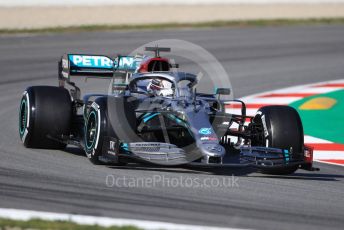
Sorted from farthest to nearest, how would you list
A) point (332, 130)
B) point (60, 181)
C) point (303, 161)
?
1. point (332, 130)
2. point (303, 161)
3. point (60, 181)

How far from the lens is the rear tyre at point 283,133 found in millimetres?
10648

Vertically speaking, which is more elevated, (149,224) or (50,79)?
(50,79)

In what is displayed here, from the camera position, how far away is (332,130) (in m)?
14.2

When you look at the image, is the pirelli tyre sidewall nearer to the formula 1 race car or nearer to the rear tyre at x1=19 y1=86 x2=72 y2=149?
the formula 1 race car

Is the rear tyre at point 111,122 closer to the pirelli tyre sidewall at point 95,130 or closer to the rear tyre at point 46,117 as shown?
the pirelli tyre sidewall at point 95,130

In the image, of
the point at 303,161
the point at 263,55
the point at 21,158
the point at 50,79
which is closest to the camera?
the point at 303,161

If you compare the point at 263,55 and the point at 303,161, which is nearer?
the point at 303,161

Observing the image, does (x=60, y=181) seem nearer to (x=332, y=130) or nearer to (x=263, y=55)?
(x=332, y=130)

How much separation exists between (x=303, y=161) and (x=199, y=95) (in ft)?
6.48

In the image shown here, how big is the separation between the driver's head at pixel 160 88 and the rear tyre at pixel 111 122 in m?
0.86

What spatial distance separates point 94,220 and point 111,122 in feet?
9.40

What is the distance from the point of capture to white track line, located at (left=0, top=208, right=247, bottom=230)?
24.7 feet

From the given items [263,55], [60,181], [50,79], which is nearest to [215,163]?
[60,181]

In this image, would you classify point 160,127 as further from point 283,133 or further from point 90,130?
point 283,133
